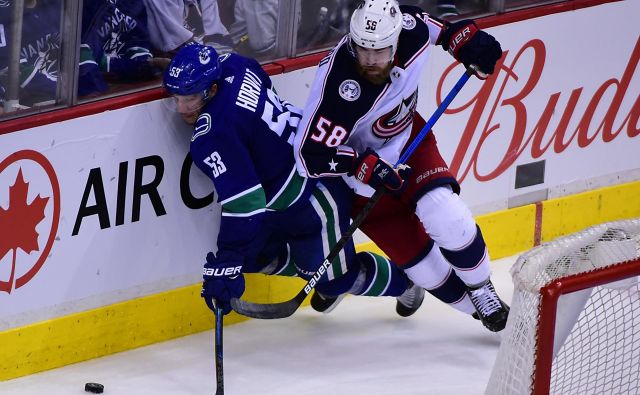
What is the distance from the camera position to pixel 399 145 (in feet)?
15.6

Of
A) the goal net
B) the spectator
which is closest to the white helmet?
the spectator

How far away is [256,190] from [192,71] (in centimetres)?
41

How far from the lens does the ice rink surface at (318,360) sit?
4621 millimetres

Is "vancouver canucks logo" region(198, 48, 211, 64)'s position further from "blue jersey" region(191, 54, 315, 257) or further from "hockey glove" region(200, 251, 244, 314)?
"hockey glove" region(200, 251, 244, 314)

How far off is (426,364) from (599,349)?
0.91 metres

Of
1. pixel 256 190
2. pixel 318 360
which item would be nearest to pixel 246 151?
pixel 256 190

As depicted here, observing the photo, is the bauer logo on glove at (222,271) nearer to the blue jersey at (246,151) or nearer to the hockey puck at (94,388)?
the blue jersey at (246,151)

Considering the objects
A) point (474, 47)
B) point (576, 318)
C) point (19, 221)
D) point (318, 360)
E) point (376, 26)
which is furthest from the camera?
point (318, 360)

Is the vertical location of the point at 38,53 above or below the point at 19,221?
above

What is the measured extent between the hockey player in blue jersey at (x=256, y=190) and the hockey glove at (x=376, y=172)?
0.24 meters

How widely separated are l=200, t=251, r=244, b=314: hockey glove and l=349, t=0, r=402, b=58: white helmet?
0.76m

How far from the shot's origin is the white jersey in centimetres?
454

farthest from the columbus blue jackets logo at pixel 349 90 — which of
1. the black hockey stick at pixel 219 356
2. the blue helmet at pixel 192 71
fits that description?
the black hockey stick at pixel 219 356

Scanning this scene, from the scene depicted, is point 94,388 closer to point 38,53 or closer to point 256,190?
point 256,190
